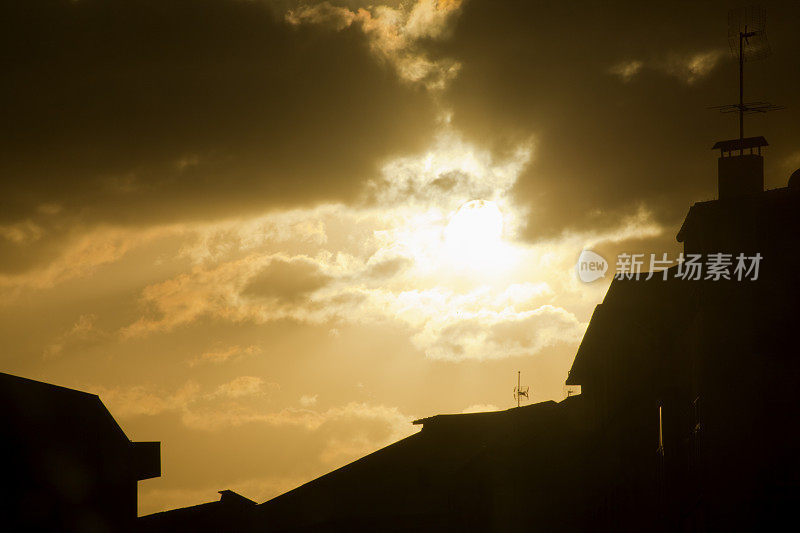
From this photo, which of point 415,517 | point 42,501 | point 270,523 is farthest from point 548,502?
point 42,501

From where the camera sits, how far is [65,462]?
1387 inches

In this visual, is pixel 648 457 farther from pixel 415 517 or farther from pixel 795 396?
A: pixel 415 517

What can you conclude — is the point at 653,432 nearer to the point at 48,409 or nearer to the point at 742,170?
the point at 742,170

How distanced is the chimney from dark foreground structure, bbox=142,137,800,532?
0.04 meters

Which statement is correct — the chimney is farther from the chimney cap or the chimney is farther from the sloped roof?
the sloped roof

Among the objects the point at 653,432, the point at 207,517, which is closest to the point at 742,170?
the point at 653,432

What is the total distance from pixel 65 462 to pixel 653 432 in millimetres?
22223

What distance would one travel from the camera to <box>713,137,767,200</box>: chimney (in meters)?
25.5

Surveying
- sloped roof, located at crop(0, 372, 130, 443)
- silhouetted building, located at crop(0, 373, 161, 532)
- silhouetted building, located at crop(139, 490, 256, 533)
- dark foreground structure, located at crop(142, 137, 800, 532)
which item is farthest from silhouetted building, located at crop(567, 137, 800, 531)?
silhouetted building, located at crop(139, 490, 256, 533)

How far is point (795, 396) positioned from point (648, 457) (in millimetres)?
7646

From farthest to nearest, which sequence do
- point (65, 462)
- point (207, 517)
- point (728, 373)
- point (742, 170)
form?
point (207, 517)
point (65, 462)
point (742, 170)
point (728, 373)

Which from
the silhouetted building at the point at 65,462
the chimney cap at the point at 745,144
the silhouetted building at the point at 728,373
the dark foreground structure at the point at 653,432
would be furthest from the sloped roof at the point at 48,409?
the chimney cap at the point at 745,144

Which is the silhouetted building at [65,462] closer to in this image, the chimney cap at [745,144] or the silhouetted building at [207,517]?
the silhouetted building at [207,517]

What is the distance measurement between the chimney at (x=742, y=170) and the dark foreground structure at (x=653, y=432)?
4 cm
